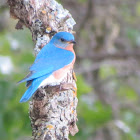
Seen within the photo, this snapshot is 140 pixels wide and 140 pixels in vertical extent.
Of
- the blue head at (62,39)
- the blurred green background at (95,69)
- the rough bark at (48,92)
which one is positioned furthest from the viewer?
the blurred green background at (95,69)

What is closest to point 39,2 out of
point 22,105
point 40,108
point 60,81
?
point 60,81

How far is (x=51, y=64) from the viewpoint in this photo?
346cm

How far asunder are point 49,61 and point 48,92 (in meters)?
0.52

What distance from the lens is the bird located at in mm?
3088

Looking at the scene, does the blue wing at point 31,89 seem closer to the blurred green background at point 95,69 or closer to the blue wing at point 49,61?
the blue wing at point 49,61

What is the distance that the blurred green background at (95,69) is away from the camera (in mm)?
4609

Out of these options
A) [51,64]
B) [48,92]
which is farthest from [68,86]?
[51,64]

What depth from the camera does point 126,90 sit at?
6801mm

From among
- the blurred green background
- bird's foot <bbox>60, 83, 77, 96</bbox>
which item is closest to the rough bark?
bird's foot <bbox>60, 83, 77, 96</bbox>

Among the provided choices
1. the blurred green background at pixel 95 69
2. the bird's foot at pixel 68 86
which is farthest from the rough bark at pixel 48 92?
the blurred green background at pixel 95 69

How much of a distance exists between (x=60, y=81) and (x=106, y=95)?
3.06m

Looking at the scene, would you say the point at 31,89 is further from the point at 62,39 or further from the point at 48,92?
the point at 62,39

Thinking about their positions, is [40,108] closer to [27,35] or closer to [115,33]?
[27,35]

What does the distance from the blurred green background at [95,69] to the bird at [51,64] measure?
0.57m
